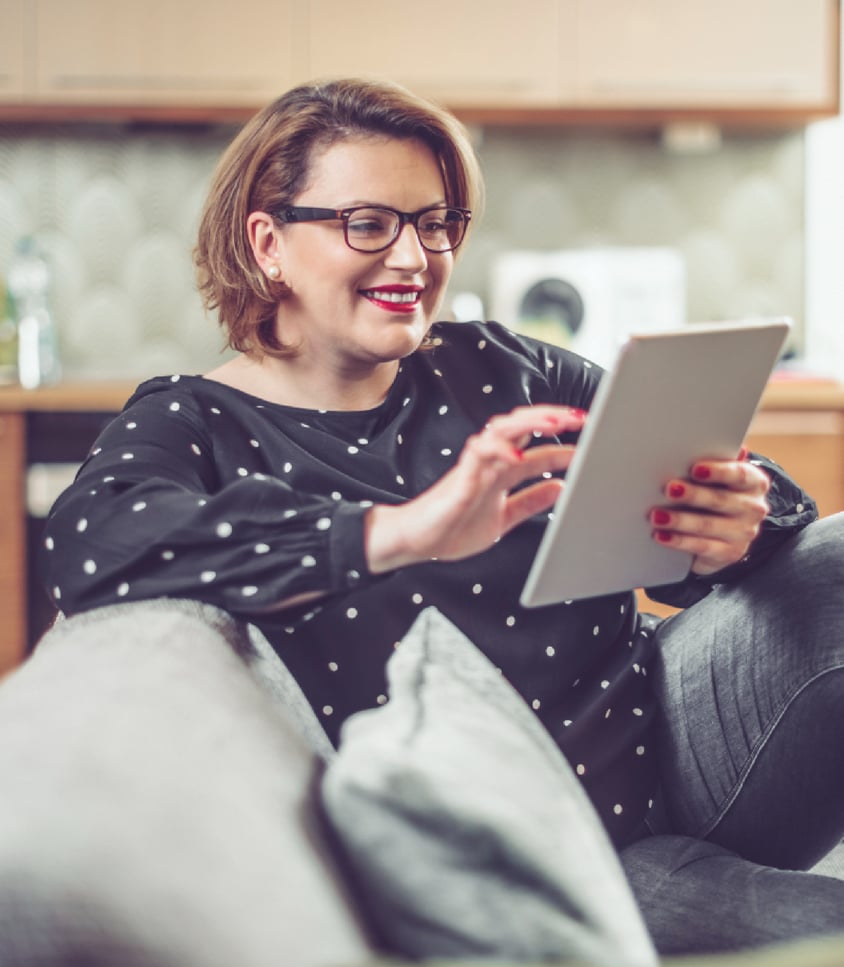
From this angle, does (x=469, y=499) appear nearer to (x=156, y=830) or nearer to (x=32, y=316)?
(x=156, y=830)

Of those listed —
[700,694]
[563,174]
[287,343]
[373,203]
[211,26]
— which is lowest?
[700,694]

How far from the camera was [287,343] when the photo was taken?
4.61ft

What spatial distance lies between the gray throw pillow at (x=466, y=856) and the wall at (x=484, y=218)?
284cm

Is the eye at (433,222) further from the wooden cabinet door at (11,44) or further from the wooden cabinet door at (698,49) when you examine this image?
the wooden cabinet door at (11,44)

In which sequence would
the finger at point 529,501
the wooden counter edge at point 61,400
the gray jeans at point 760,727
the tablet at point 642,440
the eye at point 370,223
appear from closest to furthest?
the tablet at point 642,440 → the finger at point 529,501 → the gray jeans at point 760,727 → the eye at point 370,223 → the wooden counter edge at point 61,400

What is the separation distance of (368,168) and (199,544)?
0.55 m

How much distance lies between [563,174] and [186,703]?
2.98 metres

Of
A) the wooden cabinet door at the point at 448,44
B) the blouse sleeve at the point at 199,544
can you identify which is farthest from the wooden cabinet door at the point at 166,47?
the blouse sleeve at the point at 199,544

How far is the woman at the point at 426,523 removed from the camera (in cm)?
96

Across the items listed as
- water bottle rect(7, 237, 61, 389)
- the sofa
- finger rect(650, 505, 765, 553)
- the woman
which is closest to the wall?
water bottle rect(7, 237, 61, 389)

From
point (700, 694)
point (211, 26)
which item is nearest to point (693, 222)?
point (211, 26)

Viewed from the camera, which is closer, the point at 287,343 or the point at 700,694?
the point at 700,694

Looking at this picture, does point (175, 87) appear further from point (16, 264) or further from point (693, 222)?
point (693, 222)

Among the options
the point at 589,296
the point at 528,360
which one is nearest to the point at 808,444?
the point at 589,296
